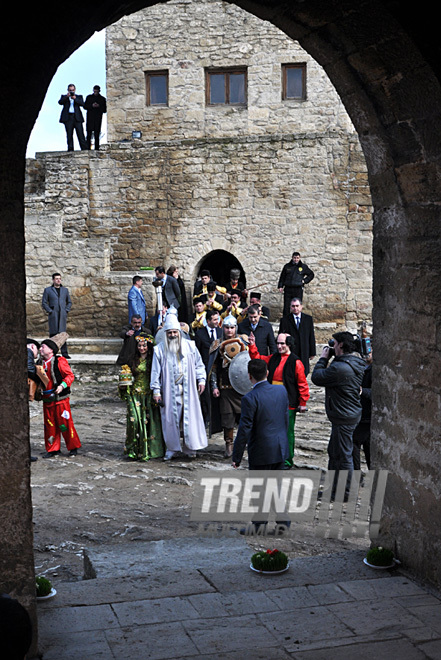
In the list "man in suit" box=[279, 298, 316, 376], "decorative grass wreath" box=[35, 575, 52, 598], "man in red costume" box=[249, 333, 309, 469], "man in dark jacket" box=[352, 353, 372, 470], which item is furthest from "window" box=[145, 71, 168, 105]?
"decorative grass wreath" box=[35, 575, 52, 598]

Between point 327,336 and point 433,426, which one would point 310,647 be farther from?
point 327,336

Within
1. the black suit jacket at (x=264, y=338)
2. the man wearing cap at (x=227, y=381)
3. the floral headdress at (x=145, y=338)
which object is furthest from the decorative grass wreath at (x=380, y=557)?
the black suit jacket at (x=264, y=338)

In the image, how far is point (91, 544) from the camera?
22.7 ft

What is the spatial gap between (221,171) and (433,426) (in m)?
14.1

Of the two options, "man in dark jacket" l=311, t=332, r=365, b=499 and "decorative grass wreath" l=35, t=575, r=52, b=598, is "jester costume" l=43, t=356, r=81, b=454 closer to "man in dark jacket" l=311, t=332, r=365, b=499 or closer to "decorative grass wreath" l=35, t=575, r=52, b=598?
"man in dark jacket" l=311, t=332, r=365, b=499

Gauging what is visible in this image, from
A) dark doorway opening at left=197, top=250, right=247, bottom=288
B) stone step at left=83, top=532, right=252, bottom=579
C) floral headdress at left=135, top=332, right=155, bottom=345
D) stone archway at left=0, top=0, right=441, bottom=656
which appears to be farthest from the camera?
dark doorway opening at left=197, top=250, right=247, bottom=288

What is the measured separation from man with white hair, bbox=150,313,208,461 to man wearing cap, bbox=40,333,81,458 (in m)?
1.06

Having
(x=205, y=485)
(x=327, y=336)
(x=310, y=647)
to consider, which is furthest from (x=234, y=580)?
(x=327, y=336)

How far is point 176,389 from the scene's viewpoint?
9.70 meters

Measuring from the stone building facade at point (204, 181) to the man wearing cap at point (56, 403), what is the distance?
320 inches

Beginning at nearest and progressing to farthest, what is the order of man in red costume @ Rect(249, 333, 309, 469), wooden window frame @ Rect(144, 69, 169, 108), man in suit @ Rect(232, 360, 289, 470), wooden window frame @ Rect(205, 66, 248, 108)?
man in suit @ Rect(232, 360, 289, 470) → man in red costume @ Rect(249, 333, 309, 469) → wooden window frame @ Rect(205, 66, 248, 108) → wooden window frame @ Rect(144, 69, 169, 108)

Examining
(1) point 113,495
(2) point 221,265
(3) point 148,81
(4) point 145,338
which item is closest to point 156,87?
(3) point 148,81

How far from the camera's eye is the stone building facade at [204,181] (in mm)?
17797

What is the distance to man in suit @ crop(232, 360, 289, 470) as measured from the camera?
261 inches
